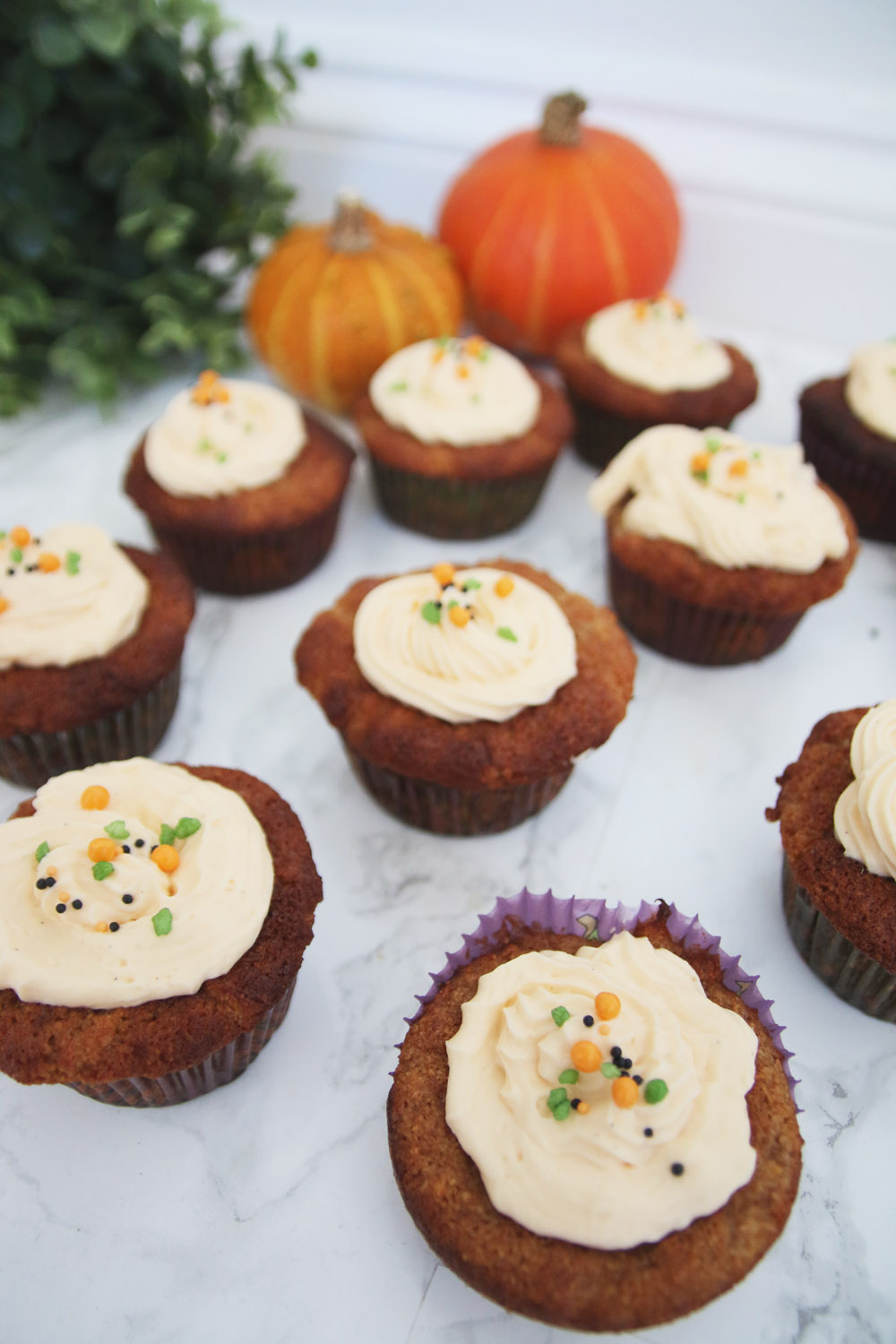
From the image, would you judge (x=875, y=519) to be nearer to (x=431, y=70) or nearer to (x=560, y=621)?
(x=560, y=621)

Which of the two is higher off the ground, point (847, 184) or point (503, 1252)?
point (847, 184)

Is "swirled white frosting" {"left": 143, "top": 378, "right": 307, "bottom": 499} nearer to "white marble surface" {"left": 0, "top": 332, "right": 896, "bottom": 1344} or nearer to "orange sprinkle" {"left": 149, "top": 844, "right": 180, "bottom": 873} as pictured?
"white marble surface" {"left": 0, "top": 332, "right": 896, "bottom": 1344}

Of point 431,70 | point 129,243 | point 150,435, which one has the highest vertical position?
point 431,70

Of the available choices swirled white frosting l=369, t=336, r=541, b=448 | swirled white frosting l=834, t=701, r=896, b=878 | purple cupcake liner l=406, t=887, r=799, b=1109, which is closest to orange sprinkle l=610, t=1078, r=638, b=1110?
purple cupcake liner l=406, t=887, r=799, b=1109

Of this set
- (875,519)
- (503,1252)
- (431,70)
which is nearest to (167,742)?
(503,1252)

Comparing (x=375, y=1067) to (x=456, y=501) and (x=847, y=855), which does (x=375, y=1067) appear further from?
(x=456, y=501)

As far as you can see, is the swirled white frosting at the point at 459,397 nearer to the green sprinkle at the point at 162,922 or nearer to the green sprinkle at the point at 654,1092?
the green sprinkle at the point at 162,922
